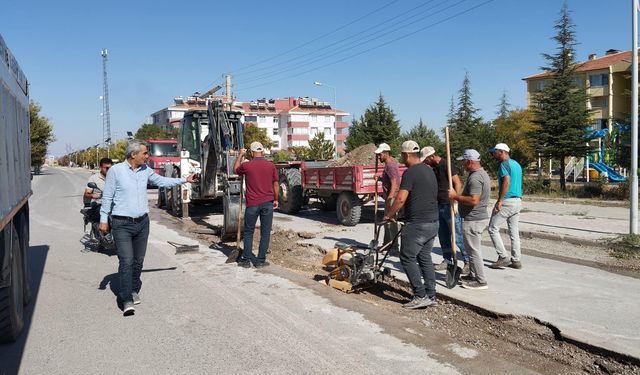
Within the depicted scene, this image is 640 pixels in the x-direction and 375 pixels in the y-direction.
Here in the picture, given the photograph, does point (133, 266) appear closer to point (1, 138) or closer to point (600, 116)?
point (1, 138)

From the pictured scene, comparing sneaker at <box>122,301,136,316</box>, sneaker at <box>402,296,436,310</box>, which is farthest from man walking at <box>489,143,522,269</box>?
sneaker at <box>122,301,136,316</box>

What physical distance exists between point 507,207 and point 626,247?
289cm

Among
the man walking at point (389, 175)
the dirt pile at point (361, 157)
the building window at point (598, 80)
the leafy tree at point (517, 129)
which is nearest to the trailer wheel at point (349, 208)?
the dirt pile at point (361, 157)

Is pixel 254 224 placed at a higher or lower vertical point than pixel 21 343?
higher

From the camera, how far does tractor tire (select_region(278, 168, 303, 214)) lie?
609 inches

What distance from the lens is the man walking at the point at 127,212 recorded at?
18.2 feet

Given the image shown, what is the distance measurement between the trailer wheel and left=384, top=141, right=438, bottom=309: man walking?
6.55 meters

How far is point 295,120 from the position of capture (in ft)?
306

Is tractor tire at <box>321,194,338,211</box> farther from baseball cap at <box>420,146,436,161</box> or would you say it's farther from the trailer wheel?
baseball cap at <box>420,146,436,161</box>

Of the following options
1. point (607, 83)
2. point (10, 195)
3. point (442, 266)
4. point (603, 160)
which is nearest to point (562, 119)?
point (603, 160)

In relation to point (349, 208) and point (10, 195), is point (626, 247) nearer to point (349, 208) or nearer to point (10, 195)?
point (349, 208)

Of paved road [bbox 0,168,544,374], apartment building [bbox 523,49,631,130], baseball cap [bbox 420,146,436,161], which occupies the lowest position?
paved road [bbox 0,168,544,374]

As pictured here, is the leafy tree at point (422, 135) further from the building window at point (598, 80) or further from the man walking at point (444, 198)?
the man walking at point (444, 198)

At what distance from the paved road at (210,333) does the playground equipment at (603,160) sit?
866 inches
